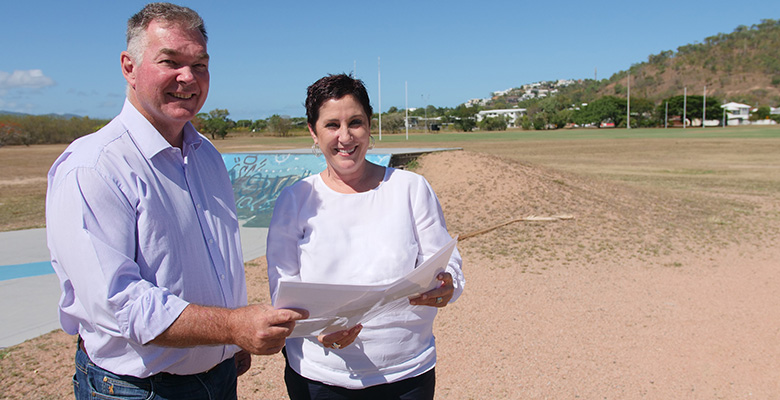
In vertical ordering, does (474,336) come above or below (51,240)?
below

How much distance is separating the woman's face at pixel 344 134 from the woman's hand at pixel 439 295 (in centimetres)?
52

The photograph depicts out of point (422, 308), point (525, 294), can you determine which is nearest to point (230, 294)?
point (422, 308)

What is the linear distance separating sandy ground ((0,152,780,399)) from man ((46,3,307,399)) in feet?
7.26

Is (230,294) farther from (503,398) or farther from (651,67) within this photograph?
(651,67)

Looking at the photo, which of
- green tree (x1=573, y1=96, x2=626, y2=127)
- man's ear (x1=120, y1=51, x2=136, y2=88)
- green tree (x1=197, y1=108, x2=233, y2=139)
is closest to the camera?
man's ear (x1=120, y1=51, x2=136, y2=88)

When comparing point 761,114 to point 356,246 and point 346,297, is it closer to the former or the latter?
point 356,246

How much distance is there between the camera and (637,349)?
445 cm

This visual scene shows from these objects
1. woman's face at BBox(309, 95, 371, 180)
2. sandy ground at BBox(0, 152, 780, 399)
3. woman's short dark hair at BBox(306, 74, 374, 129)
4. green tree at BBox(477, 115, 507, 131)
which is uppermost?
green tree at BBox(477, 115, 507, 131)

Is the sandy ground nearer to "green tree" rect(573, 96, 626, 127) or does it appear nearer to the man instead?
the man

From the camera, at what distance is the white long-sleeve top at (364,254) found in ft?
6.32

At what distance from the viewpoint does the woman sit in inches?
75.9

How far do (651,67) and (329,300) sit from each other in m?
172

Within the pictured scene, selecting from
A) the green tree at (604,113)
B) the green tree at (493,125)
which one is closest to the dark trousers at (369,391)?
the green tree at (493,125)

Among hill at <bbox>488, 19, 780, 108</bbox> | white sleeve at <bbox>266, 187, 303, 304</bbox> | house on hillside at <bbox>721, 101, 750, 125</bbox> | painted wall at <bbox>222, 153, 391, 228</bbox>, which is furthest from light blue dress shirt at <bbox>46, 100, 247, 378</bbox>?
hill at <bbox>488, 19, 780, 108</bbox>
